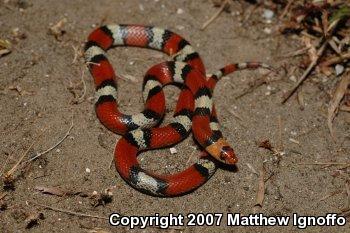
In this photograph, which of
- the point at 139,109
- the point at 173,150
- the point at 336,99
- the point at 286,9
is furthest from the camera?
the point at 286,9

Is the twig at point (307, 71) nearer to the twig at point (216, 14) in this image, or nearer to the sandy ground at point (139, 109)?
the sandy ground at point (139, 109)

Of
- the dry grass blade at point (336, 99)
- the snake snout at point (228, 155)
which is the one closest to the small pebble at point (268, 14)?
the dry grass blade at point (336, 99)

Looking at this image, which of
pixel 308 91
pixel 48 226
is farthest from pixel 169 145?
pixel 308 91

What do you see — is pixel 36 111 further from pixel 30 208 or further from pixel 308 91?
pixel 308 91

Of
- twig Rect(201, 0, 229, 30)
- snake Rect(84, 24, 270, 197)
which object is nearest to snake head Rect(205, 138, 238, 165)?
snake Rect(84, 24, 270, 197)

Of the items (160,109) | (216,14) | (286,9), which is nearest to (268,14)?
(286,9)

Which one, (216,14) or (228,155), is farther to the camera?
(216,14)

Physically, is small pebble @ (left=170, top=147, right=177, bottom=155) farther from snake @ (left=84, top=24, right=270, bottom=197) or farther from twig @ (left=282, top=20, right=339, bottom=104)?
twig @ (left=282, top=20, right=339, bottom=104)

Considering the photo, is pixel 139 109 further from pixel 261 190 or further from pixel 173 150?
pixel 261 190
